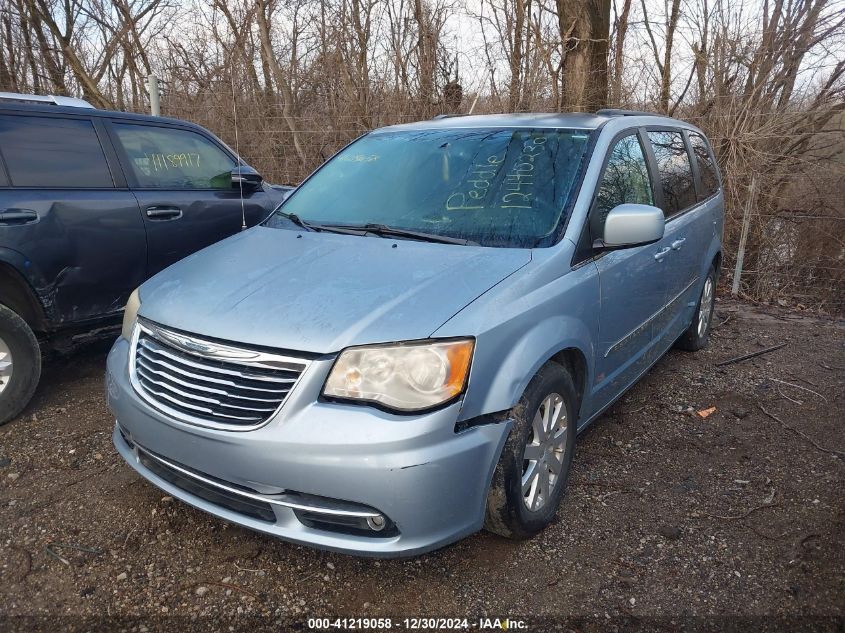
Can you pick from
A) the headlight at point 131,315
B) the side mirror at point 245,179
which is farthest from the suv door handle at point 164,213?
the headlight at point 131,315

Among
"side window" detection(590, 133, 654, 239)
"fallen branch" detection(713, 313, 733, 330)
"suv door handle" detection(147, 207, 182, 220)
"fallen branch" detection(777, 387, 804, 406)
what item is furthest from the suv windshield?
"fallen branch" detection(713, 313, 733, 330)

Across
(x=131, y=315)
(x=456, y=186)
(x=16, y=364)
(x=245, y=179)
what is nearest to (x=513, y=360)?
(x=456, y=186)

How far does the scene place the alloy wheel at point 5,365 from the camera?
3.57 metres

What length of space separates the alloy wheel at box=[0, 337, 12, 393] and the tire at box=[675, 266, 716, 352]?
4.56 metres

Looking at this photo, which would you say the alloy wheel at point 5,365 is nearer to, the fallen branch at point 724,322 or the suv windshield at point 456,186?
the suv windshield at point 456,186

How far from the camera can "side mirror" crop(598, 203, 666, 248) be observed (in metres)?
2.82

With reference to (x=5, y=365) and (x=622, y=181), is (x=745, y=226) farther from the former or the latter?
(x=5, y=365)

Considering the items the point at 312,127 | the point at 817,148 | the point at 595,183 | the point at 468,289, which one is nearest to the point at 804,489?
the point at 595,183

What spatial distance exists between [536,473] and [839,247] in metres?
6.05

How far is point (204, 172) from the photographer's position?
4816 mm

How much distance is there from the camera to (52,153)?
3.86 metres

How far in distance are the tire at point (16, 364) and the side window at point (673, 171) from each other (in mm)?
3740

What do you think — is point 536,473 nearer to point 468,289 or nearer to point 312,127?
point 468,289

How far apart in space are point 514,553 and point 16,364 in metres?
2.93
